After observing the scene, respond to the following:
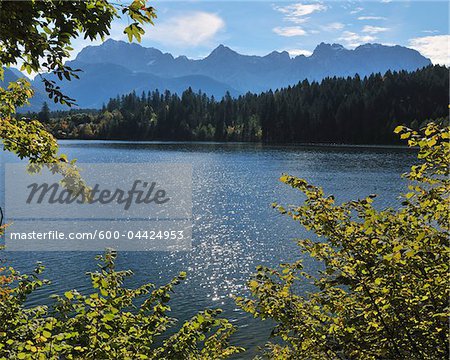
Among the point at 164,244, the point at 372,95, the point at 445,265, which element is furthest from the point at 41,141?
the point at 372,95

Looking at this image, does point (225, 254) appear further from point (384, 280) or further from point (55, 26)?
point (55, 26)

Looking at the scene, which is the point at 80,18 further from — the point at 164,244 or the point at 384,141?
the point at 384,141

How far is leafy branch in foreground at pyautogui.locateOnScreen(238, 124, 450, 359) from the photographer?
6824 mm

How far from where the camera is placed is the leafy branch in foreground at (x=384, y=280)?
682 centimetres

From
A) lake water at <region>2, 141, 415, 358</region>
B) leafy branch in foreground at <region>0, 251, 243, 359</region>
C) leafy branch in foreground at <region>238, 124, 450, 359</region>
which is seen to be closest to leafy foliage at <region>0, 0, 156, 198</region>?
leafy branch in foreground at <region>0, 251, 243, 359</region>

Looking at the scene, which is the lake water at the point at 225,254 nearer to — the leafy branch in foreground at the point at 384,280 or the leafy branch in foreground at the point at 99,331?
the leafy branch in foreground at the point at 384,280

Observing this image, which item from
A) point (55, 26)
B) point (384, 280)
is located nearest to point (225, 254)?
point (384, 280)

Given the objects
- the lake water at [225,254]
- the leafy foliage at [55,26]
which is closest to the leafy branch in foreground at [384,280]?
the lake water at [225,254]

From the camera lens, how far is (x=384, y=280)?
742 centimetres

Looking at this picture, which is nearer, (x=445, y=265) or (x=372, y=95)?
(x=445, y=265)

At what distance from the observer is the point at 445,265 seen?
6879mm

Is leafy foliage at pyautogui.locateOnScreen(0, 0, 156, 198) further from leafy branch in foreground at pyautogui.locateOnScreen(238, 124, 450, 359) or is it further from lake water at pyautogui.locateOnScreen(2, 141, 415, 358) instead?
lake water at pyautogui.locateOnScreen(2, 141, 415, 358)

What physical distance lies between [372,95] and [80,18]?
205m

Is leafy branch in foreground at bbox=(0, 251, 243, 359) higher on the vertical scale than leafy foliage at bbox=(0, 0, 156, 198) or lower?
lower
